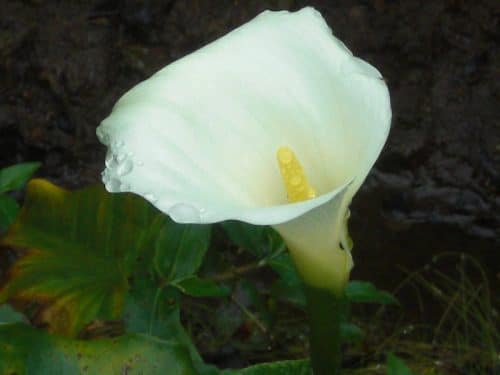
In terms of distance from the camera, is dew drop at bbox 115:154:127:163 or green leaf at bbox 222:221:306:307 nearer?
dew drop at bbox 115:154:127:163

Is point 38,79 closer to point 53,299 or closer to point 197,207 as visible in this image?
point 53,299

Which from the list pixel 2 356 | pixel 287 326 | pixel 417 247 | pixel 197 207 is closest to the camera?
pixel 197 207

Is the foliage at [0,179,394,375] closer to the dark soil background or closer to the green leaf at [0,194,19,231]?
the green leaf at [0,194,19,231]

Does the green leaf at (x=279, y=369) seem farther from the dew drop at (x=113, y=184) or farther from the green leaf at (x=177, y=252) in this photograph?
the dew drop at (x=113, y=184)

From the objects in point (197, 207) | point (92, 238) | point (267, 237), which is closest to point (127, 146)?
point (197, 207)

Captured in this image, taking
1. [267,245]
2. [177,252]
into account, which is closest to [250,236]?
[267,245]

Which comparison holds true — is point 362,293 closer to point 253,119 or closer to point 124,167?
point 253,119

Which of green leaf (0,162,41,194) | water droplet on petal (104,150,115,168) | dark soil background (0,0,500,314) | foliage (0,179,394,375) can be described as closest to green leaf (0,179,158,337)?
foliage (0,179,394,375)
